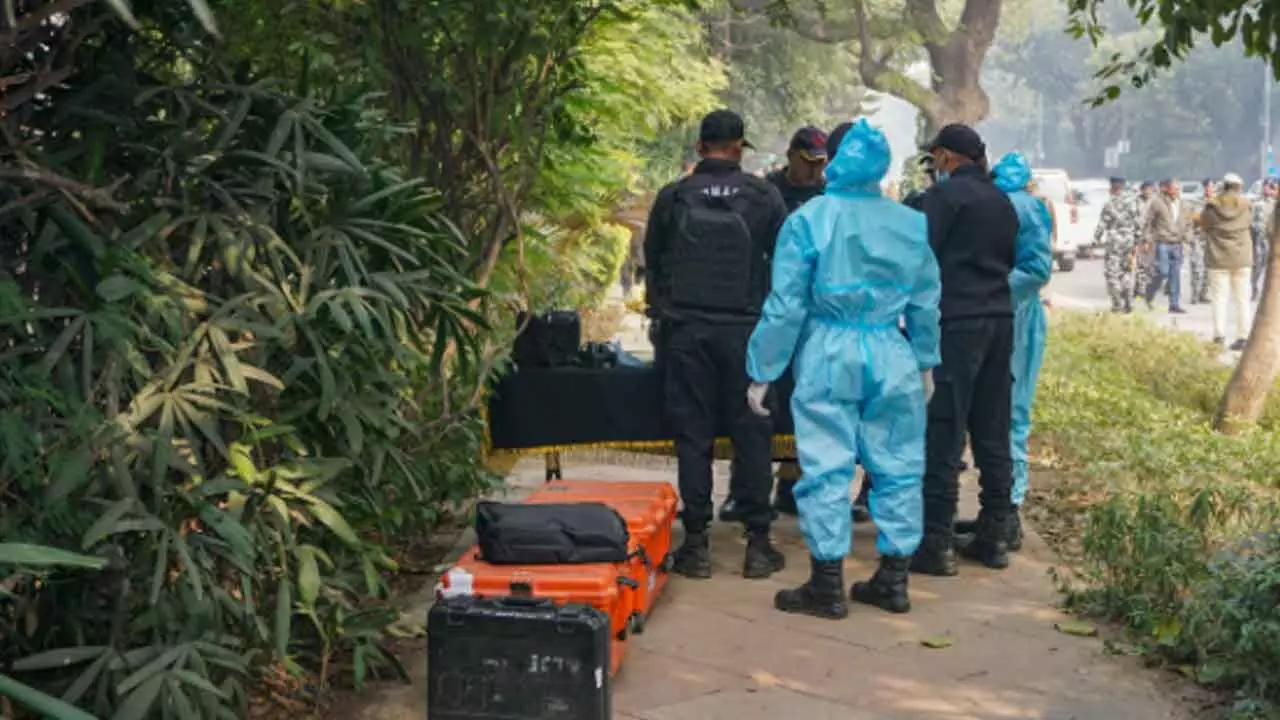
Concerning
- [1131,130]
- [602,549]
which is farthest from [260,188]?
[1131,130]

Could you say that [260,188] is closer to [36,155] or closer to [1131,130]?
[36,155]

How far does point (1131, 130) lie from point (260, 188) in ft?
288

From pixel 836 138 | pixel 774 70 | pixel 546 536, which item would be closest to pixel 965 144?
pixel 836 138

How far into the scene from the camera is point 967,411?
772cm

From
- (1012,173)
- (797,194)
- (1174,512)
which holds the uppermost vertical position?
(1012,173)

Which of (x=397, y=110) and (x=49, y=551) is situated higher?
(x=397, y=110)

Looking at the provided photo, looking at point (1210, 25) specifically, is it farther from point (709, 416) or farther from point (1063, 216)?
point (1063, 216)

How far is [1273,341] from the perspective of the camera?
1219 centimetres

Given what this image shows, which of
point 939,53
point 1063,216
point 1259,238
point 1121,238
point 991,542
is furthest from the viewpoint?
point 1063,216

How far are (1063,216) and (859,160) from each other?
29683 millimetres

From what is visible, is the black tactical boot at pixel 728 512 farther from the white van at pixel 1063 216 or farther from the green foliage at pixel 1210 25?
the white van at pixel 1063 216

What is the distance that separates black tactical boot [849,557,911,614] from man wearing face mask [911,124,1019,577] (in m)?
0.69

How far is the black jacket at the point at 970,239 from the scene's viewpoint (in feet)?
24.8

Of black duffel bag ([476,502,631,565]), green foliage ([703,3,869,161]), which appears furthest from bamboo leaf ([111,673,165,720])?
green foliage ([703,3,869,161])
